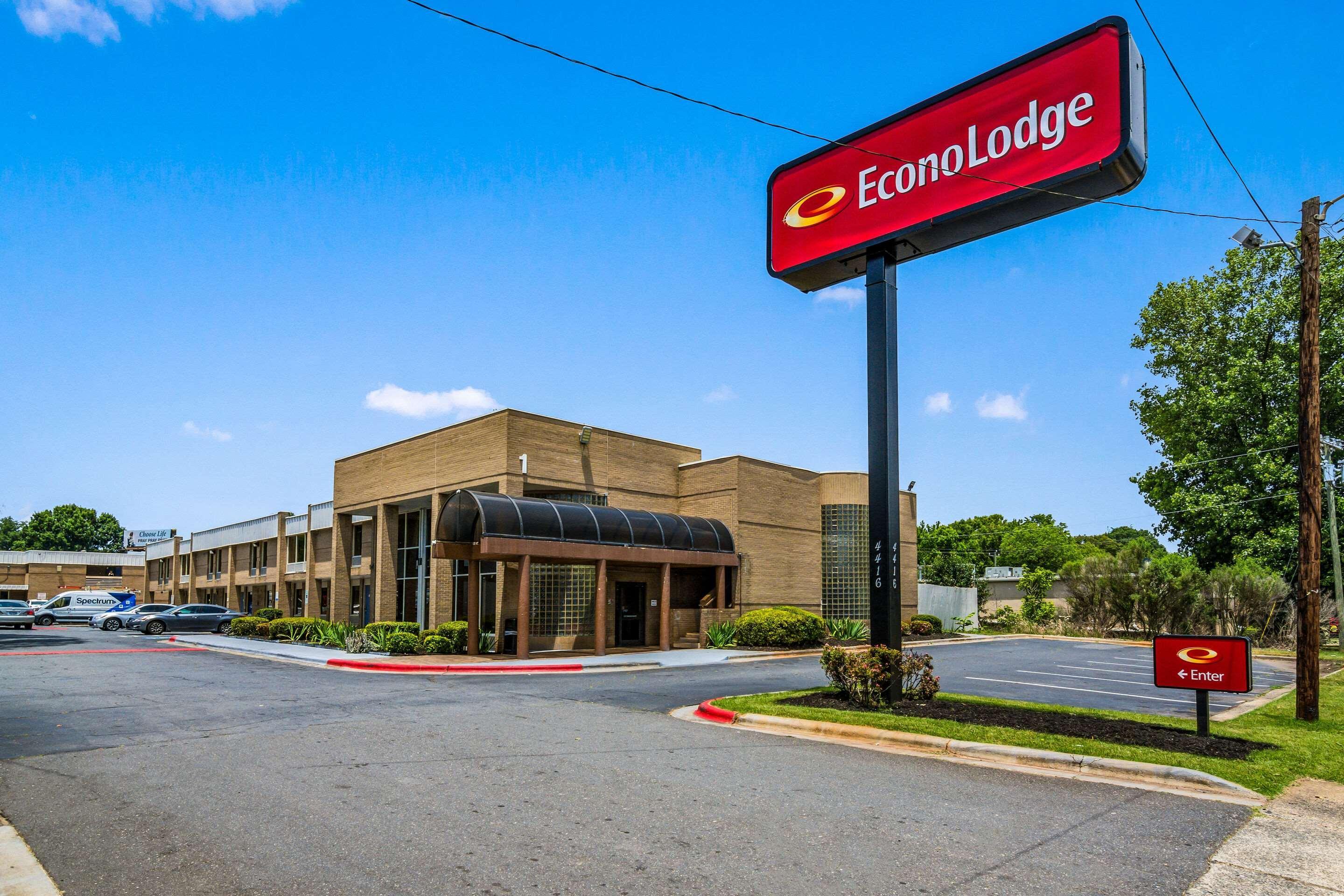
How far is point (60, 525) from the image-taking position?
124812 millimetres

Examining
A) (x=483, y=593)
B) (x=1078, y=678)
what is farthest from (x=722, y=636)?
(x=1078, y=678)

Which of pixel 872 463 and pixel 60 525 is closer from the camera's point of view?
pixel 872 463

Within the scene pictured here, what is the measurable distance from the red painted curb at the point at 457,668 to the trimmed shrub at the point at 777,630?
324 inches

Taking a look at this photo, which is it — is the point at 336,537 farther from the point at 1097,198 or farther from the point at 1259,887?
the point at 1259,887

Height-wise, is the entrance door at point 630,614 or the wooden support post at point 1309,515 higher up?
the wooden support post at point 1309,515

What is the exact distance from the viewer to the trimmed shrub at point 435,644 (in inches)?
1007

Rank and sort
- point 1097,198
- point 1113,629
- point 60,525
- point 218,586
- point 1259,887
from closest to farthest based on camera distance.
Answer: point 1259,887 < point 1097,198 < point 1113,629 < point 218,586 < point 60,525

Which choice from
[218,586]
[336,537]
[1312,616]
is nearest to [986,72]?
[1312,616]

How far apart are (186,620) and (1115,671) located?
37.8 metres

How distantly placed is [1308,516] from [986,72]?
8.12m

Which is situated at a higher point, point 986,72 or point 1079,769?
point 986,72

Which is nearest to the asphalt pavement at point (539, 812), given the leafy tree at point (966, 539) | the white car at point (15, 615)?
the white car at point (15, 615)

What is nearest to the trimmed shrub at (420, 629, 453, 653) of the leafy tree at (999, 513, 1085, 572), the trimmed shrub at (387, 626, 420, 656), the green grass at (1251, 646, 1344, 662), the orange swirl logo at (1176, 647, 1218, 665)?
the trimmed shrub at (387, 626, 420, 656)

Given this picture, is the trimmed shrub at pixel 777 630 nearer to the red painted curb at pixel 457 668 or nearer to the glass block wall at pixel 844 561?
the glass block wall at pixel 844 561
